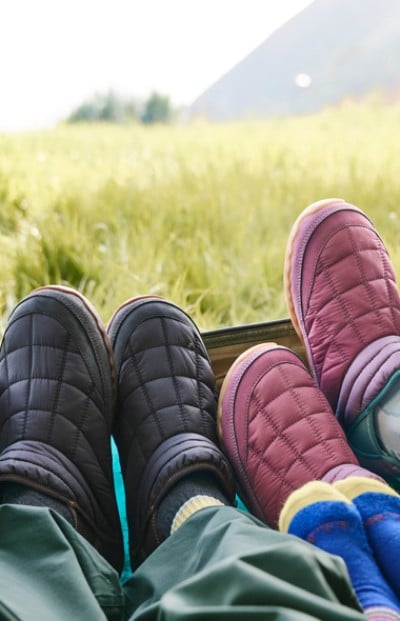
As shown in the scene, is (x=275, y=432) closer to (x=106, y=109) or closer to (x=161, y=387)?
(x=161, y=387)

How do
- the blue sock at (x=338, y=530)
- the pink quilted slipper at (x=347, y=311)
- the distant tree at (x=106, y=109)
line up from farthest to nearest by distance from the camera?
the distant tree at (x=106, y=109) → the pink quilted slipper at (x=347, y=311) → the blue sock at (x=338, y=530)

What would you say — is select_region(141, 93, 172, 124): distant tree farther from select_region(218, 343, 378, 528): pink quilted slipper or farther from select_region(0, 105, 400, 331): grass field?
select_region(218, 343, 378, 528): pink quilted slipper

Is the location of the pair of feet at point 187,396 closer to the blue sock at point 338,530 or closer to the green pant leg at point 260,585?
the blue sock at point 338,530

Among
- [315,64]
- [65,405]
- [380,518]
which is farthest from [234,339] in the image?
[315,64]

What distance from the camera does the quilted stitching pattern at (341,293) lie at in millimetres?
866

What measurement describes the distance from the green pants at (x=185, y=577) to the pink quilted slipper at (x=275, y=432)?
17cm

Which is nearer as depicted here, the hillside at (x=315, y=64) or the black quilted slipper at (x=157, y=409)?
the black quilted slipper at (x=157, y=409)

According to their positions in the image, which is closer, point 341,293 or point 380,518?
point 380,518

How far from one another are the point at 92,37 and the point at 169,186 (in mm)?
327

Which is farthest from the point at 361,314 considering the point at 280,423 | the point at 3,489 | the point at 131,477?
the point at 3,489

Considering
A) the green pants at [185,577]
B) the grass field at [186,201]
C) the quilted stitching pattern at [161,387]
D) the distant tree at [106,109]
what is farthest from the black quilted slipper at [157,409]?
the distant tree at [106,109]

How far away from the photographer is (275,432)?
780mm

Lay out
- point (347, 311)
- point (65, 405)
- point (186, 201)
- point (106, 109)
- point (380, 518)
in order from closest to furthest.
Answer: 1. point (380, 518)
2. point (65, 405)
3. point (347, 311)
4. point (186, 201)
5. point (106, 109)

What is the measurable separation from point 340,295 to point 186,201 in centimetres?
56
